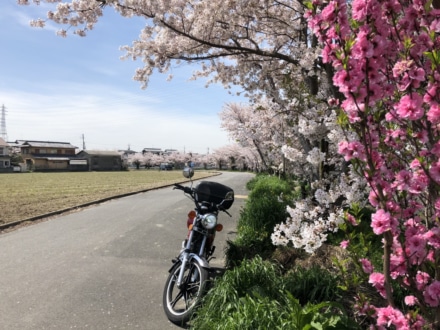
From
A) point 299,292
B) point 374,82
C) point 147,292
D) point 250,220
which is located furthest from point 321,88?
point 374,82

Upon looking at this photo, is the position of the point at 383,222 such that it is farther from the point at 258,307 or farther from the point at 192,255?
the point at 192,255

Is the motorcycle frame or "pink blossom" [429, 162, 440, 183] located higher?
"pink blossom" [429, 162, 440, 183]

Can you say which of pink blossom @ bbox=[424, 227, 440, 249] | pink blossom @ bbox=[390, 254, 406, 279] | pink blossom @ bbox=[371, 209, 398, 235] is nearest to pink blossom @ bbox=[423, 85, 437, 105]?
pink blossom @ bbox=[371, 209, 398, 235]

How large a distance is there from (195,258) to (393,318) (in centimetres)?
268

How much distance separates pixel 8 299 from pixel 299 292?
4.00m

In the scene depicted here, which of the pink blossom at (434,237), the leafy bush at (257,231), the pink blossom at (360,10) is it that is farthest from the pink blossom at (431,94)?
the leafy bush at (257,231)

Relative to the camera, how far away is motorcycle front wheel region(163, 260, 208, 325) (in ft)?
13.5

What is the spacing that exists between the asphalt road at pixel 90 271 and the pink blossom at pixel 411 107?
11.6ft

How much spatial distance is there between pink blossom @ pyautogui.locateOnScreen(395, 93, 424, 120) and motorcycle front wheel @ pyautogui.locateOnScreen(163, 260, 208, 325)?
10.1 feet

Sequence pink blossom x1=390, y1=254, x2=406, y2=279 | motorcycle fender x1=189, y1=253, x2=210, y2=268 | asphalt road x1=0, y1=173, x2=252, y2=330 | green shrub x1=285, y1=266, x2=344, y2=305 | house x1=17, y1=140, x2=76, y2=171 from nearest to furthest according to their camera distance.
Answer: pink blossom x1=390, y1=254, x2=406, y2=279 → green shrub x1=285, y1=266, x2=344, y2=305 → motorcycle fender x1=189, y1=253, x2=210, y2=268 → asphalt road x1=0, y1=173, x2=252, y2=330 → house x1=17, y1=140, x2=76, y2=171

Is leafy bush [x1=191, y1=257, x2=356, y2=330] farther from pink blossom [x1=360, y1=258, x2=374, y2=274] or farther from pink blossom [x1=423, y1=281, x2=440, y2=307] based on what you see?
pink blossom [x1=423, y1=281, x2=440, y2=307]

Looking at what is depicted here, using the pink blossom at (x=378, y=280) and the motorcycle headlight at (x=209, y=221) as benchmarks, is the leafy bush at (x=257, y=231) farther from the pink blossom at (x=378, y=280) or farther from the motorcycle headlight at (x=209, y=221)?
the pink blossom at (x=378, y=280)

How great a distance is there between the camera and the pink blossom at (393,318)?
2.03 metres

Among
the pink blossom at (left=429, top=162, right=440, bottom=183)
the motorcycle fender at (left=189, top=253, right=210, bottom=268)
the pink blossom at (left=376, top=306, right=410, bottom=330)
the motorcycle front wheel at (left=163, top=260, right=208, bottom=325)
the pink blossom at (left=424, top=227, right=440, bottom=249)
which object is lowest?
the motorcycle front wheel at (left=163, top=260, right=208, bottom=325)
